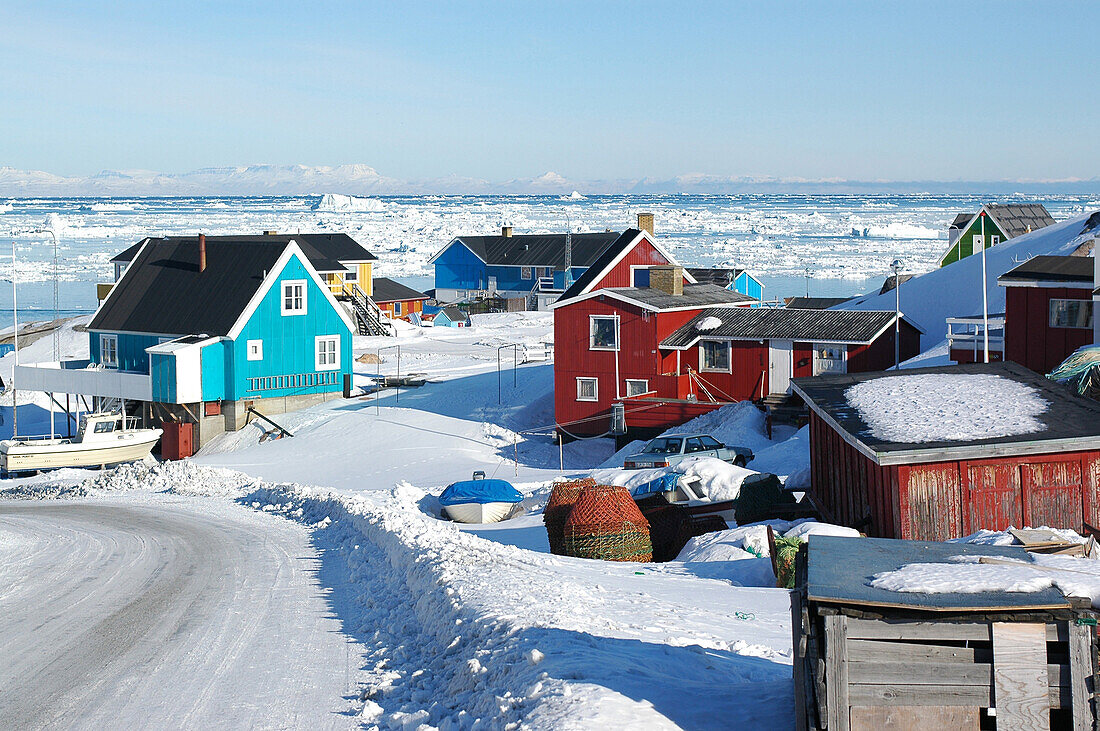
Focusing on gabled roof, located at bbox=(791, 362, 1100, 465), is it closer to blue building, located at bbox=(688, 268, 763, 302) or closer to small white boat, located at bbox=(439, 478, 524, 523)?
small white boat, located at bbox=(439, 478, 524, 523)

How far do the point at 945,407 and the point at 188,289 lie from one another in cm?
3092

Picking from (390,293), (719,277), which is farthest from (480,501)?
(390,293)

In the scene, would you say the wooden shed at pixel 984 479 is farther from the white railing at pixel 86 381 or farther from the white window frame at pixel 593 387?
the white railing at pixel 86 381

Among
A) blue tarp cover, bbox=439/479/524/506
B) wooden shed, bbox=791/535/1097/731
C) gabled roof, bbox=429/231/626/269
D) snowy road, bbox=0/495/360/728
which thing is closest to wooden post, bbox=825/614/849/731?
wooden shed, bbox=791/535/1097/731

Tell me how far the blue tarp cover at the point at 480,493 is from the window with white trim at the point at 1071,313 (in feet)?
47.3

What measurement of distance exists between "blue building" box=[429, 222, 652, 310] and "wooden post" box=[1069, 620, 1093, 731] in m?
63.9

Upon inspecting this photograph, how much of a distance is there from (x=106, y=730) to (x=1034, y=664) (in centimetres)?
810

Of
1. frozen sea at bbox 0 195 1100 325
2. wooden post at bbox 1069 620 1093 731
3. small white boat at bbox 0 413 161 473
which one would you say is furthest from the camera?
frozen sea at bbox 0 195 1100 325

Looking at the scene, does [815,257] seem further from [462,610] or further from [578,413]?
[462,610]

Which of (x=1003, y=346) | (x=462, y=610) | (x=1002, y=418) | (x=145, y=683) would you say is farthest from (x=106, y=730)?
(x=1003, y=346)

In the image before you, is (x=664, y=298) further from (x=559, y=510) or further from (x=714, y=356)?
(x=559, y=510)

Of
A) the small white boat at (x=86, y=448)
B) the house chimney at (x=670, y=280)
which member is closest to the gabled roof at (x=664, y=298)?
the house chimney at (x=670, y=280)

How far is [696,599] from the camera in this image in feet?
48.8

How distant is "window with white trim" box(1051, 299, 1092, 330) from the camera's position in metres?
28.7
